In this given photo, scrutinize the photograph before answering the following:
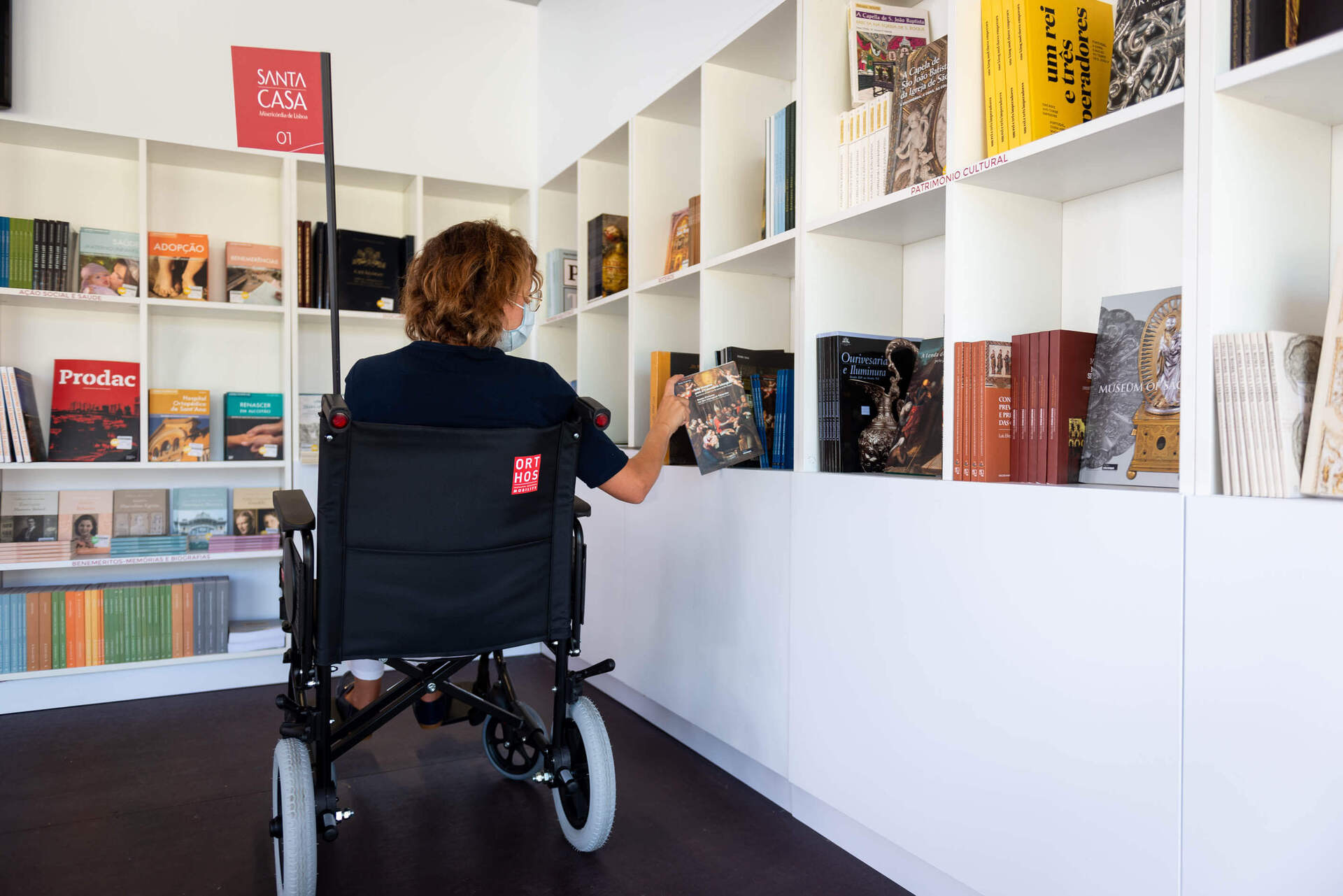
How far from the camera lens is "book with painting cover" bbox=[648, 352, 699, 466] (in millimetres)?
2619

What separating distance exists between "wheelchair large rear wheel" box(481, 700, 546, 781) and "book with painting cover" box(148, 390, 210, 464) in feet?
5.75

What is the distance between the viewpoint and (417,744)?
8.59 feet

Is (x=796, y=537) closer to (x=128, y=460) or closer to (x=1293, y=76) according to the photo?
(x=1293, y=76)

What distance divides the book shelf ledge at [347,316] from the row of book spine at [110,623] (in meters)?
1.10

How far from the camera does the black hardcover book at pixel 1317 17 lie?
1083 millimetres

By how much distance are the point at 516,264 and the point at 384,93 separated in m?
2.48

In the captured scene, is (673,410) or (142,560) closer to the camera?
(673,410)

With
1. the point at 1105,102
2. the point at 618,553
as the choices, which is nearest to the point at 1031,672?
the point at 1105,102

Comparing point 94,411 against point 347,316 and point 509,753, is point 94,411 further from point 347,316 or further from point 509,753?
point 509,753

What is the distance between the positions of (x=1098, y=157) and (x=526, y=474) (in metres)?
1.17

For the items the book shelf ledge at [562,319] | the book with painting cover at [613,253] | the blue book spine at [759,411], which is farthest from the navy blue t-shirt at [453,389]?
the book shelf ledge at [562,319]

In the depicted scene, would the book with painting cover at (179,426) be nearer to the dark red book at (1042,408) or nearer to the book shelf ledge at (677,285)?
the book shelf ledge at (677,285)

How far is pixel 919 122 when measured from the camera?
5.84 ft

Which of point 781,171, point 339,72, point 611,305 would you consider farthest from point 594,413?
point 339,72
